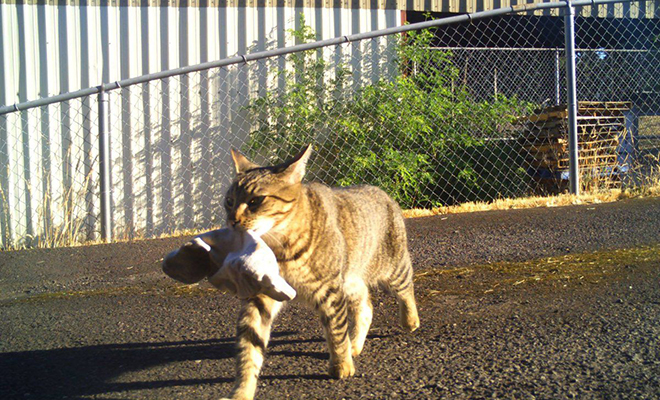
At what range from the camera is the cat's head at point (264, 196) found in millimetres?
3104

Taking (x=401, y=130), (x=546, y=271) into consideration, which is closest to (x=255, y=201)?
(x=546, y=271)

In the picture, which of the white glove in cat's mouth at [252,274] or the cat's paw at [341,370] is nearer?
the white glove in cat's mouth at [252,274]

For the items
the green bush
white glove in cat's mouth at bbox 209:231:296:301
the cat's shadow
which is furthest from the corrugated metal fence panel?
white glove in cat's mouth at bbox 209:231:296:301

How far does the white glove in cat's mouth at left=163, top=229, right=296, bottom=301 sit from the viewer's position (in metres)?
2.58

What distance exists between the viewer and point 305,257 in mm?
3127

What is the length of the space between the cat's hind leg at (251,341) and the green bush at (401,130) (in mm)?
4616

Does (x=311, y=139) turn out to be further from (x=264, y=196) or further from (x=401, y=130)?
(x=264, y=196)

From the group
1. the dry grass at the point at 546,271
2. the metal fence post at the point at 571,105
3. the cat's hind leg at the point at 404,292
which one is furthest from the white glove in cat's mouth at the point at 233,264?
the metal fence post at the point at 571,105

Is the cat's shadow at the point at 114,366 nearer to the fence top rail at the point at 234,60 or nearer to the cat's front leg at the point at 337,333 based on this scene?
the cat's front leg at the point at 337,333

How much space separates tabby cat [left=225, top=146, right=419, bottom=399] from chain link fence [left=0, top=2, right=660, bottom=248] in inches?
156

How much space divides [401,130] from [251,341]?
524 cm

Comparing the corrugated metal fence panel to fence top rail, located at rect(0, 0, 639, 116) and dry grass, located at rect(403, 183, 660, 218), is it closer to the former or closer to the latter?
fence top rail, located at rect(0, 0, 639, 116)

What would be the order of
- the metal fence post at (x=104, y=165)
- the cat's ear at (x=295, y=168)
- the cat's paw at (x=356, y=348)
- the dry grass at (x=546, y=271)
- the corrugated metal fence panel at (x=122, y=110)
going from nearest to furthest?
the cat's ear at (x=295, y=168)
the cat's paw at (x=356, y=348)
the dry grass at (x=546, y=271)
the metal fence post at (x=104, y=165)
the corrugated metal fence panel at (x=122, y=110)

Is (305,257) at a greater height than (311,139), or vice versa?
(311,139)
